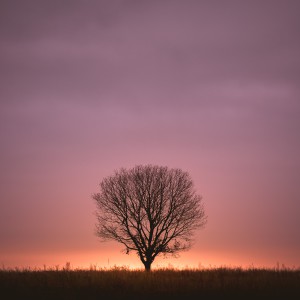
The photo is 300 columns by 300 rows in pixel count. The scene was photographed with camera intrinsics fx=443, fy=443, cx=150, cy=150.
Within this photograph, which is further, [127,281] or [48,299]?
[127,281]

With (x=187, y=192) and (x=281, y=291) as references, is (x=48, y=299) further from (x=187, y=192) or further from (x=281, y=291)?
(x=187, y=192)

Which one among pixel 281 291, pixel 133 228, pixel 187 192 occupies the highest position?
pixel 187 192

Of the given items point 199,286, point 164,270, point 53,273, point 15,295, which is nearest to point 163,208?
point 164,270

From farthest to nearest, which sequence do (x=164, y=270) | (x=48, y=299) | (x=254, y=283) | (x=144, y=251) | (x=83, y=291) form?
(x=144, y=251)
(x=164, y=270)
(x=254, y=283)
(x=83, y=291)
(x=48, y=299)

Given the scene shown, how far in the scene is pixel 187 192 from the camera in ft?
151

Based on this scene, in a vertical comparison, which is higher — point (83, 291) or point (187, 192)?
point (187, 192)

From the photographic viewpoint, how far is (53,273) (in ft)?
82.3

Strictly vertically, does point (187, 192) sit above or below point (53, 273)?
above

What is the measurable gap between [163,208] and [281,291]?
25322 mm

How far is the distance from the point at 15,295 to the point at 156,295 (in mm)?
6079

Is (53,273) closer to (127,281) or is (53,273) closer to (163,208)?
(127,281)

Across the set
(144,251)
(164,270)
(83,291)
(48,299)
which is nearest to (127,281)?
(83,291)

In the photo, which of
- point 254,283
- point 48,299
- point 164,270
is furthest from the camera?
point 164,270

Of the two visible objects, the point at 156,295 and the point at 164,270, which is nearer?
the point at 156,295
